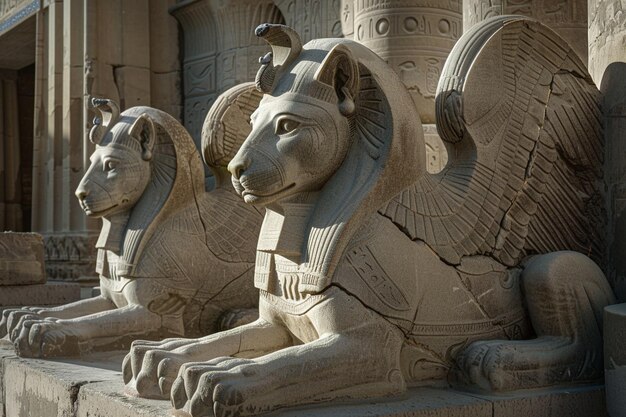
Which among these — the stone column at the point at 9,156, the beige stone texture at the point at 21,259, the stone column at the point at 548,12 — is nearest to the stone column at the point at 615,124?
the stone column at the point at 548,12

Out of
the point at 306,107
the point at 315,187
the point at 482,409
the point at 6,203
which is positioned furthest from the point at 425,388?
the point at 6,203

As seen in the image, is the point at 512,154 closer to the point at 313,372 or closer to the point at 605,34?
the point at 605,34

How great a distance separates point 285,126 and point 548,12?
2238mm

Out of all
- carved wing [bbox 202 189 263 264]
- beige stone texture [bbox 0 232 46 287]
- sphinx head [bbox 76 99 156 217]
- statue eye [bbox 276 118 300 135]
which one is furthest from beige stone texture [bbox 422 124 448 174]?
beige stone texture [bbox 0 232 46 287]

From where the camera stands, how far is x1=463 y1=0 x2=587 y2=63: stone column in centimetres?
419

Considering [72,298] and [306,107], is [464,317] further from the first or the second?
[72,298]

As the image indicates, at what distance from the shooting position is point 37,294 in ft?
22.1

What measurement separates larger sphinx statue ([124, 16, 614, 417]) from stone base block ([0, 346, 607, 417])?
0.20ft

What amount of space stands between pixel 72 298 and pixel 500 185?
4889 mm

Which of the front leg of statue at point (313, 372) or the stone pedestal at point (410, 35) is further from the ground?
the stone pedestal at point (410, 35)

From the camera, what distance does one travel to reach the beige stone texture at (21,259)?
262 inches

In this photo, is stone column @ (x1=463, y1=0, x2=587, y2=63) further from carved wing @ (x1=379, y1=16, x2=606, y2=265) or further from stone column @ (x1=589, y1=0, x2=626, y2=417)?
carved wing @ (x1=379, y1=16, x2=606, y2=265)

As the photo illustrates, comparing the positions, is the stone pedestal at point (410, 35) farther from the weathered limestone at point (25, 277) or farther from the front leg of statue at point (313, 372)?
the weathered limestone at point (25, 277)

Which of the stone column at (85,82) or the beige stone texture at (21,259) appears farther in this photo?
the stone column at (85,82)
